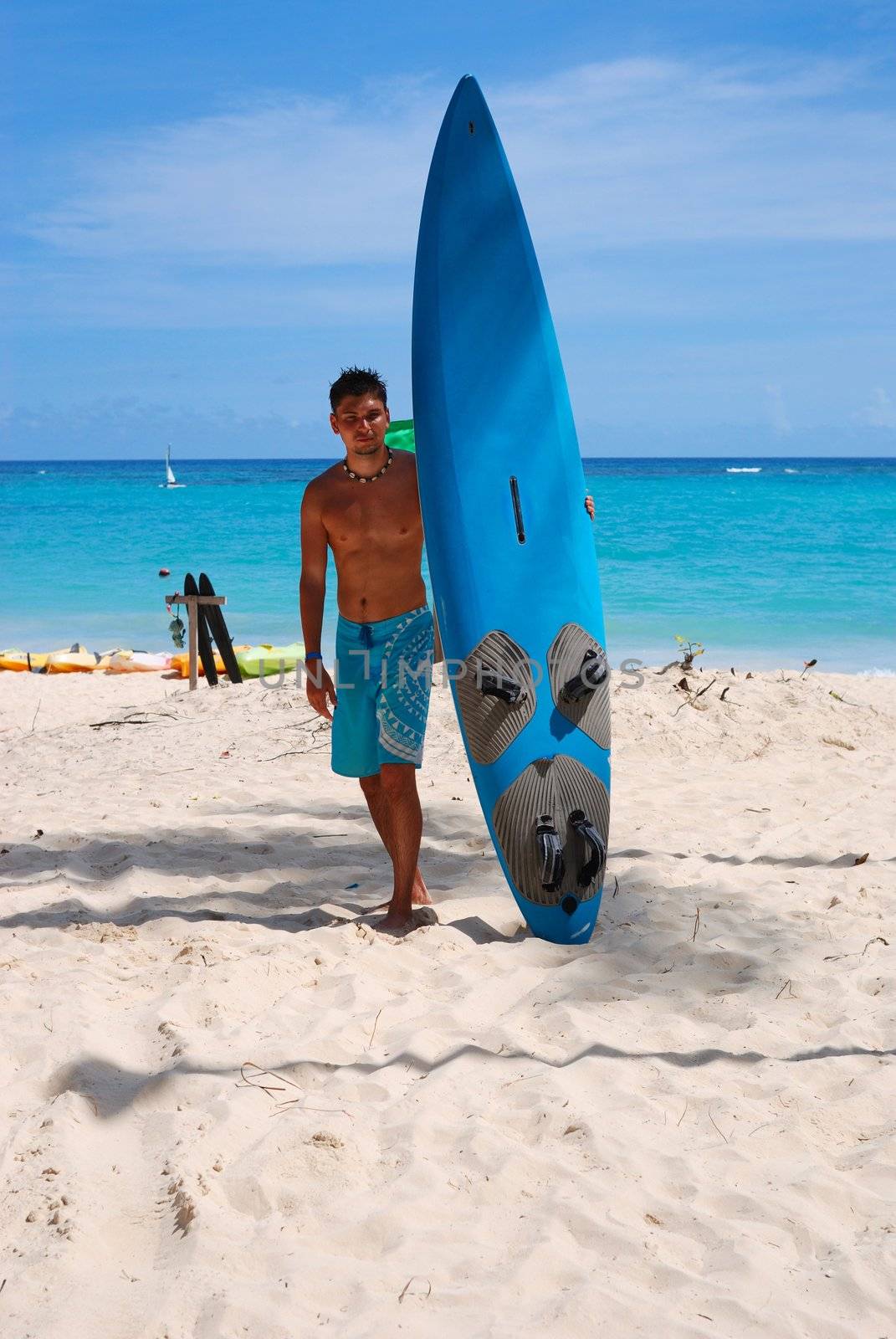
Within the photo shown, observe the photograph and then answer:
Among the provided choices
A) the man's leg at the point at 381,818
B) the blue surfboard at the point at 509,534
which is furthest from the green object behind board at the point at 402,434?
the man's leg at the point at 381,818

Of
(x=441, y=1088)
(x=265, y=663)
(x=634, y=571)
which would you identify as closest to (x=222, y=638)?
(x=265, y=663)

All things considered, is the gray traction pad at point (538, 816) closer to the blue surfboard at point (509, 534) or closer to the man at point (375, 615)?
the blue surfboard at point (509, 534)

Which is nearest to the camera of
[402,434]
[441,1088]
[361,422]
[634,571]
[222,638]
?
[441,1088]

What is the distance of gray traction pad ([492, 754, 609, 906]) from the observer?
3.47m

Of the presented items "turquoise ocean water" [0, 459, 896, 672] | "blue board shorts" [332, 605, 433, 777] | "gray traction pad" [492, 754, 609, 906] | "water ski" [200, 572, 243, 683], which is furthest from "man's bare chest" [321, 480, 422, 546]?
"turquoise ocean water" [0, 459, 896, 672]

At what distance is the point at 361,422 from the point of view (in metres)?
3.40

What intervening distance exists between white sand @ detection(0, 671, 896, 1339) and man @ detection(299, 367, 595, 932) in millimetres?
485

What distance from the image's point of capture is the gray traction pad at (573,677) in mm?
3631

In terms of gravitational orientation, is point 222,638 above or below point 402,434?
below

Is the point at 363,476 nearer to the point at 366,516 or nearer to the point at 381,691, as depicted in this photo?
the point at 366,516

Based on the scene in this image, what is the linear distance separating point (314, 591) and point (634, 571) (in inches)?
761

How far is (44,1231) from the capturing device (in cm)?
195

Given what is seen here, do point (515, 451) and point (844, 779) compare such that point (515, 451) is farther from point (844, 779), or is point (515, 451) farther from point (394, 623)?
point (844, 779)

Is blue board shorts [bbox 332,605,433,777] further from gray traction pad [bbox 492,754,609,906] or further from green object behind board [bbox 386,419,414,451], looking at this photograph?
green object behind board [bbox 386,419,414,451]
